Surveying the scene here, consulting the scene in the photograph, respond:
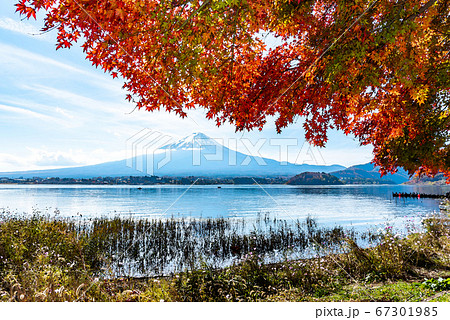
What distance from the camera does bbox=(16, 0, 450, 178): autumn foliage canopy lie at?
182 inches

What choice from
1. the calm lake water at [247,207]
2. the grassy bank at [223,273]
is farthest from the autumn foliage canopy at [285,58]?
the calm lake water at [247,207]

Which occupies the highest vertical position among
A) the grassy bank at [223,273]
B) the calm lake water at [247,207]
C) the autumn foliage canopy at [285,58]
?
the autumn foliage canopy at [285,58]

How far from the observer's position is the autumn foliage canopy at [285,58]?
15.1 ft

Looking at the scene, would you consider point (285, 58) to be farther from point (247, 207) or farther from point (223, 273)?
point (247, 207)

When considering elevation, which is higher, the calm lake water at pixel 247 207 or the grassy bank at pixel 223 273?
the grassy bank at pixel 223 273

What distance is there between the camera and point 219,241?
13523 mm

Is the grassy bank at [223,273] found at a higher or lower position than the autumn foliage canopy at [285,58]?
lower

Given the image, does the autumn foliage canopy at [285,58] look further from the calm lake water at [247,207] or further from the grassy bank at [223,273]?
the calm lake water at [247,207]

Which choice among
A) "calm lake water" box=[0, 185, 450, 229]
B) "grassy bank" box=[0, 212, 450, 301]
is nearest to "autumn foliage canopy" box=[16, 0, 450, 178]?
"grassy bank" box=[0, 212, 450, 301]

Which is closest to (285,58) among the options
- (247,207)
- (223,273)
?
(223,273)

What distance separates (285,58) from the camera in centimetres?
696

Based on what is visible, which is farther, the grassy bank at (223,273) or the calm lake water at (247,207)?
the calm lake water at (247,207)

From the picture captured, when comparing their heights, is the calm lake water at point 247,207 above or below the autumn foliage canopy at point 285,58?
below

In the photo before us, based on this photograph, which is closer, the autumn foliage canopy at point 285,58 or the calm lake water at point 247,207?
the autumn foliage canopy at point 285,58
